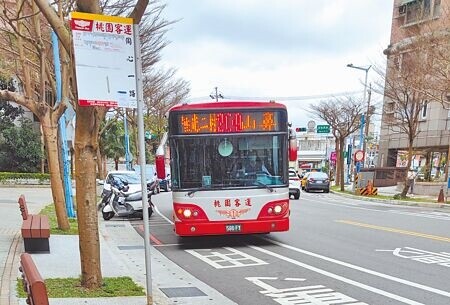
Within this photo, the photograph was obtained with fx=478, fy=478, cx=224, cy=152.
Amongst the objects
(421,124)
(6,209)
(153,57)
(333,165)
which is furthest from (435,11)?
(333,165)

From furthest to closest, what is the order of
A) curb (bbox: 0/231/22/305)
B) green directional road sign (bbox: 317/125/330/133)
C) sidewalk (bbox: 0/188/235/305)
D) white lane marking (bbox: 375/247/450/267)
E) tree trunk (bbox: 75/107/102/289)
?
green directional road sign (bbox: 317/125/330/133) < white lane marking (bbox: 375/247/450/267) < tree trunk (bbox: 75/107/102/289) < sidewalk (bbox: 0/188/235/305) < curb (bbox: 0/231/22/305)

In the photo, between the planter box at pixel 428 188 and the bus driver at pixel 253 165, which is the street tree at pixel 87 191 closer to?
the bus driver at pixel 253 165

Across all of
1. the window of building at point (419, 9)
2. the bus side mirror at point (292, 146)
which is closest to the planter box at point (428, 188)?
the window of building at point (419, 9)

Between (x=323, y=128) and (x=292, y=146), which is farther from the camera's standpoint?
(x=323, y=128)

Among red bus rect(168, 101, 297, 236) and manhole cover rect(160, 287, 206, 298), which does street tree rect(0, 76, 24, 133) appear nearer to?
red bus rect(168, 101, 297, 236)

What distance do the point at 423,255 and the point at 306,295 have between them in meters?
3.86

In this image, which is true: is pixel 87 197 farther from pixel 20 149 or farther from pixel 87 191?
pixel 20 149

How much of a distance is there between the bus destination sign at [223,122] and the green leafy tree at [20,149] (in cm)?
2864

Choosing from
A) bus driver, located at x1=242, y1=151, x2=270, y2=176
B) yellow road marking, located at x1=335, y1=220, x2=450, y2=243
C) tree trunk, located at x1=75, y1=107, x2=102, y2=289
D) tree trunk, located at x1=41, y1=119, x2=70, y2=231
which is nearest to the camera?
tree trunk, located at x1=75, y1=107, x2=102, y2=289

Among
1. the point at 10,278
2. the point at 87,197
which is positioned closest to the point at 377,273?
the point at 87,197

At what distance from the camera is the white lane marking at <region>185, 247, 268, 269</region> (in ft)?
28.6

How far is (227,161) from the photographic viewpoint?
32.4 ft

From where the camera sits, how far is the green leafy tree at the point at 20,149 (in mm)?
34688

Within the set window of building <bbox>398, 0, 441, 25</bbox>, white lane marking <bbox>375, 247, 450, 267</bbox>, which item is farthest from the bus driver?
window of building <bbox>398, 0, 441, 25</bbox>
